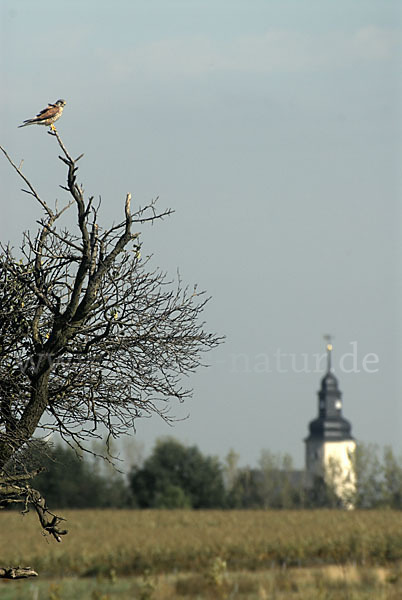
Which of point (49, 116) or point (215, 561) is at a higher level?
point (49, 116)

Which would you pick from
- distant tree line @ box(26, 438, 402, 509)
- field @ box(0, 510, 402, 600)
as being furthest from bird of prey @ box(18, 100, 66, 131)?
distant tree line @ box(26, 438, 402, 509)

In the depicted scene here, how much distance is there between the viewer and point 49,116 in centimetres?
Answer: 880

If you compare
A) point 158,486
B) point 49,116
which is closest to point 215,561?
point 49,116

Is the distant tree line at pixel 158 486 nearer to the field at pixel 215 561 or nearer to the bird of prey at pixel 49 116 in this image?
the field at pixel 215 561

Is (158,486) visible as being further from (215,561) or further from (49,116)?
(49,116)

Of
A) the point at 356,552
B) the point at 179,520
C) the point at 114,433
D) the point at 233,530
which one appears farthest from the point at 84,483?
the point at 114,433

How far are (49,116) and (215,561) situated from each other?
101 ft

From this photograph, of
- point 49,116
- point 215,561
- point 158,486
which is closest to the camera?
→ point 49,116

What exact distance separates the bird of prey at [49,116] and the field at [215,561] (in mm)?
21297

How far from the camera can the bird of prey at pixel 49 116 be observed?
28.8ft

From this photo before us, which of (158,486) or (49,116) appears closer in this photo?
(49,116)

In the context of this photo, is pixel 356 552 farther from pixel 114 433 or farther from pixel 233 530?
pixel 114 433

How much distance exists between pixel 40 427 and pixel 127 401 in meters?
0.96

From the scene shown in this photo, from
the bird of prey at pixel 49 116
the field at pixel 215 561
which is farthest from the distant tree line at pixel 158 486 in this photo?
the bird of prey at pixel 49 116
